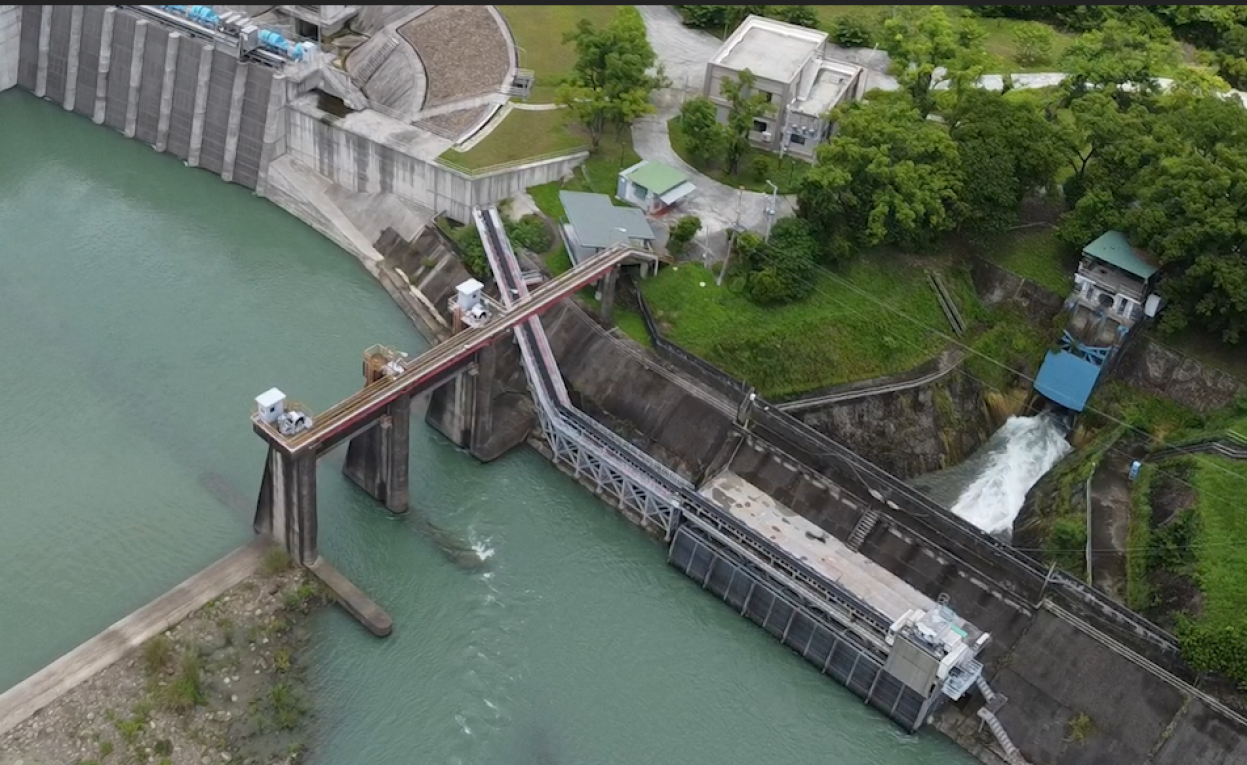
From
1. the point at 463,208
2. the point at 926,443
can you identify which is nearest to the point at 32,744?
the point at 463,208

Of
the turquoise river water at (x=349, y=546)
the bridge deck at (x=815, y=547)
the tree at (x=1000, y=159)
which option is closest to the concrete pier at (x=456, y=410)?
the turquoise river water at (x=349, y=546)

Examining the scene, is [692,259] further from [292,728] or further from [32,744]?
[32,744]

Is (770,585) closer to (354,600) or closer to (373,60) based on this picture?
(354,600)

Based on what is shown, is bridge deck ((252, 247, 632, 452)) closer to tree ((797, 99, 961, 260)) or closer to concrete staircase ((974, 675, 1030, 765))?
tree ((797, 99, 961, 260))

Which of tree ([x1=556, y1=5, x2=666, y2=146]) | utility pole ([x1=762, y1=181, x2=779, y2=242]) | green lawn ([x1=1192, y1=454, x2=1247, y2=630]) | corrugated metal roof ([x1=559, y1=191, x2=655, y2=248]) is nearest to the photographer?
green lawn ([x1=1192, y1=454, x2=1247, y2=630])

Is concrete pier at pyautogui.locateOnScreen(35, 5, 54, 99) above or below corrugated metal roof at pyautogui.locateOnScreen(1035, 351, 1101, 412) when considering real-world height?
below

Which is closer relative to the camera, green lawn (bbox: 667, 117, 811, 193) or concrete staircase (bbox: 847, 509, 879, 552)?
concrete staircase (bbox: 847, 509, 879, 552)

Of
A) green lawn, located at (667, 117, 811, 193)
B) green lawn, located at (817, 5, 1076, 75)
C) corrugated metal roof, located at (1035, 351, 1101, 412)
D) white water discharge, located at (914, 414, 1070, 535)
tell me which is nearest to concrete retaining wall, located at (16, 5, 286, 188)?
green lawn, located at (667, 117, 811, 193)
